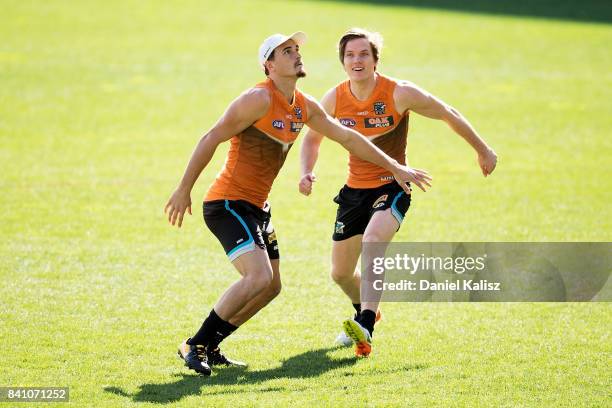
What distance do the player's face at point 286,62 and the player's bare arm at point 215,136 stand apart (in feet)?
0.79

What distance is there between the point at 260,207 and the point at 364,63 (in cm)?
171

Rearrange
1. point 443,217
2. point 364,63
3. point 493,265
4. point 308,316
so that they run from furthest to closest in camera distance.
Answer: point 443,217 < point 493,265 < point 308,316 < point 364,63

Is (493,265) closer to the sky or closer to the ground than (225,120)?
→ closer to the ground

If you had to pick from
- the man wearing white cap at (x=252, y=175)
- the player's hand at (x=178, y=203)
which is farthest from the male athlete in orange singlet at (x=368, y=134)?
the player's hand at (x=178, y=203)

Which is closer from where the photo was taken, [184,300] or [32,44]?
[184,300]

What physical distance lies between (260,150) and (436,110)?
1781 mm

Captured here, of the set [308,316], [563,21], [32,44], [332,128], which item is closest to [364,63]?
[332,128]

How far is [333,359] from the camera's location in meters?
8.16

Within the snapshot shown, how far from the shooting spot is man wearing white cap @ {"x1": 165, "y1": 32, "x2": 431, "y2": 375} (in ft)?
24.9

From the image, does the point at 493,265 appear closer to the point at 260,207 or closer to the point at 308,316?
the point at 308,316

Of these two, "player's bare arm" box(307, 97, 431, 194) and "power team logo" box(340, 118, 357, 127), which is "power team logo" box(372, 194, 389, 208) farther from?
"power team logo" box(340, 118, 357, 127)

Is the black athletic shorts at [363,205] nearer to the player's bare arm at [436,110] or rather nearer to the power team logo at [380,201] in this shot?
the power team logo at [380,201]

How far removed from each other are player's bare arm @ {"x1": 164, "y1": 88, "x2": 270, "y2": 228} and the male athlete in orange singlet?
1046 mm

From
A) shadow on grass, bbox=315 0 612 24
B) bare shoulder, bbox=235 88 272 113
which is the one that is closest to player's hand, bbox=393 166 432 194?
bare shoulder, bbox=235 88 272 113
